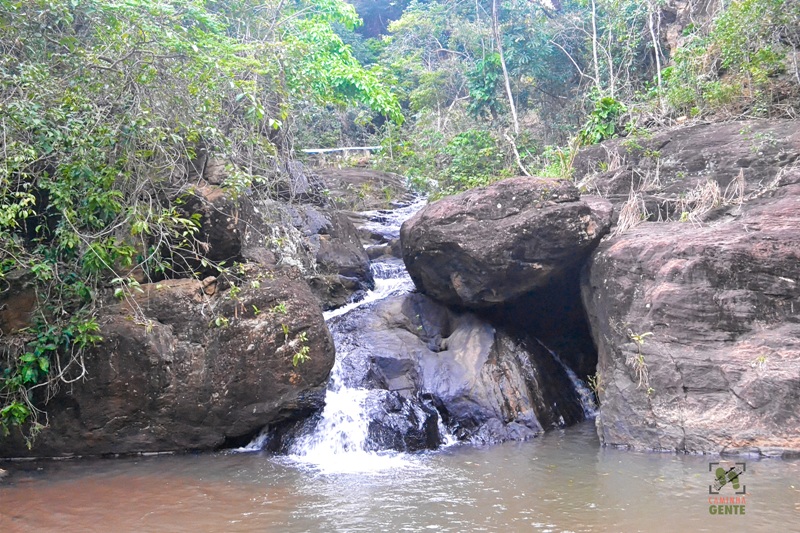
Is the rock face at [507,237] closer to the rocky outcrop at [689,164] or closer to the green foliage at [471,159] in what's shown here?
the rocky outcrop at [689,164]

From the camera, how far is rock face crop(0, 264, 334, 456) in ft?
25.9

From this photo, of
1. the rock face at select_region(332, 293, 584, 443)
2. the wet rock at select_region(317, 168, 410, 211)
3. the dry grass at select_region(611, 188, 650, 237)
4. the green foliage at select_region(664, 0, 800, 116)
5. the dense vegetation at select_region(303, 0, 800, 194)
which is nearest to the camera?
the rock face at select_region(332, 293, 584, 443)

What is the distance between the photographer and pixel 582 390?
999 cm

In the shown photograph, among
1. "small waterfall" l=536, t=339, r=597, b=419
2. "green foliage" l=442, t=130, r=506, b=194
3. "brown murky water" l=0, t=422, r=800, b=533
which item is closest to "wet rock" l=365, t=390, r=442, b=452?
"brown murky water" l=0, t=422, r=800, b=533

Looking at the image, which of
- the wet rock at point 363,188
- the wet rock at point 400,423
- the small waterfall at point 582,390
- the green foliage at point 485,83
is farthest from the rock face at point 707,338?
the green foliage at point 485,83

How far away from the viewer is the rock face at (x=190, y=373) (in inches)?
311

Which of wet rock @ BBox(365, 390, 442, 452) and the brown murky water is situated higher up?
wet rock @ BBox(365, 390, 442, 452)

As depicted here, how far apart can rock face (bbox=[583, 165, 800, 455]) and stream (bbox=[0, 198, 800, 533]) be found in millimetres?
376

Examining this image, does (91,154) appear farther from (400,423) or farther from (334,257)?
(334,257)

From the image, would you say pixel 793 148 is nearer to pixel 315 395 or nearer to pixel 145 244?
pixel 315 395

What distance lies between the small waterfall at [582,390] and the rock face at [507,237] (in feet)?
4.73

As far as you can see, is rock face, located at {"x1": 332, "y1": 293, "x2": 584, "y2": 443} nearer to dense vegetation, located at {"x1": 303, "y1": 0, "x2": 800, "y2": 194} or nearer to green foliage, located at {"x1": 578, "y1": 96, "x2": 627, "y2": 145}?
dense vegetation, located at {"x1": 303, "y1": 0, "x2": 800, "y2": 194}

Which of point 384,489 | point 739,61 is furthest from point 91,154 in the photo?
point 739,61

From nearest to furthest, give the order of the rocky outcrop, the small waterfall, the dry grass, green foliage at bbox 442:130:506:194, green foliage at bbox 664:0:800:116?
Answer: the dry grass < the small waterfall < the rocky outcrop < green foliage at bbox 664:0:800:116 < green foliage at bbox 442:130:506:194
